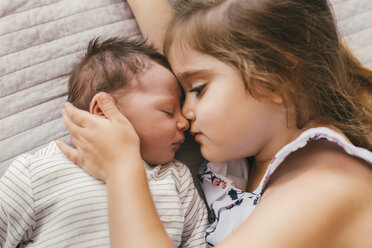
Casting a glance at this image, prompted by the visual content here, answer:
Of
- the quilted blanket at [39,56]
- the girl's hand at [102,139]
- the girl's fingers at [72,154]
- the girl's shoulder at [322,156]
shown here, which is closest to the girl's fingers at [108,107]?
the girl's hand at [102,139]

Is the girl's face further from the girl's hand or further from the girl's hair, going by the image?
the girl's hand

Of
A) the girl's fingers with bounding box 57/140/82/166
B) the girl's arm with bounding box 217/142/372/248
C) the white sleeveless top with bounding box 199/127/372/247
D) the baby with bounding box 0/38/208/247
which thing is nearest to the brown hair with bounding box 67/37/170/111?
the baby with bounding box 0/38/208/247

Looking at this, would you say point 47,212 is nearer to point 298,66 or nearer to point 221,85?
point 221,85

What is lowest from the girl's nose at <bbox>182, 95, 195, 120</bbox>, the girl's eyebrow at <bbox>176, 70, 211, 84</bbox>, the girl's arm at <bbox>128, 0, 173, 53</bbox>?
the girl's nose at <bbox>182, 95, 195, 120</bbox>

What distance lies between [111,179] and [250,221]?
309 mm

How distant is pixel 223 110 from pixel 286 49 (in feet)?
0.64

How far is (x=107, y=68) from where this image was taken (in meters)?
0.97

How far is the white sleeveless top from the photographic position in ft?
2.76

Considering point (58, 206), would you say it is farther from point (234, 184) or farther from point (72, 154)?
point (234, 184)

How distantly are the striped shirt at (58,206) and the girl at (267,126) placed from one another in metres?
0.05

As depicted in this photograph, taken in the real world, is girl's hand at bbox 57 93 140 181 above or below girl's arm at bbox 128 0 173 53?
below

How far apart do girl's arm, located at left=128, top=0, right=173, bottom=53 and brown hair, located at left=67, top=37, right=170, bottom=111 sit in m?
0.12

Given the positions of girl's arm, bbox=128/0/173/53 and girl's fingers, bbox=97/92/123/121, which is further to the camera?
girl's arm, bbox=128/0/173/53

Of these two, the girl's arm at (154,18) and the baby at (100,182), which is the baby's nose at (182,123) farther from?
the girl's arm at (154,18)
